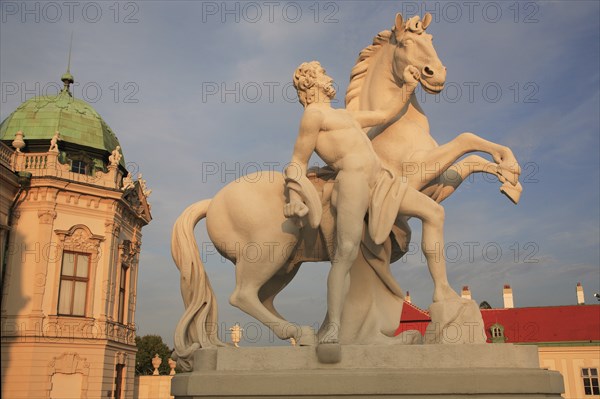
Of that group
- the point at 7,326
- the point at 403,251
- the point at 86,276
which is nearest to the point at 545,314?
the point at 86,276

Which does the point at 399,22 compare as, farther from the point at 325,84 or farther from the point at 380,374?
the point at 380,374

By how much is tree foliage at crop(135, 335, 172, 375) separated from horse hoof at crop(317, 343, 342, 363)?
4365cm

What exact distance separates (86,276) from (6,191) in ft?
13.5

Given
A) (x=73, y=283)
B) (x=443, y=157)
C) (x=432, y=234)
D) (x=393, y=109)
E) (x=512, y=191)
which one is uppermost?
(x=73, y=283)

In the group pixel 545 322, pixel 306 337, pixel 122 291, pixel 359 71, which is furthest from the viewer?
pixel 545 322

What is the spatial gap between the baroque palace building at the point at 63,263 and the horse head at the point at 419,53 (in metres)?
17.9

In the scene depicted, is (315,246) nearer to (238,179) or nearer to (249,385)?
(238,179)

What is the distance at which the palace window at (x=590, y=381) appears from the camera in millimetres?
26531

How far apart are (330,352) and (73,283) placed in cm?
1879

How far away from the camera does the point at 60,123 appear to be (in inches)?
915

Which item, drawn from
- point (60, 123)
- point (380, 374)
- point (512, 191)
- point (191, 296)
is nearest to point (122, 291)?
point (60, 123)

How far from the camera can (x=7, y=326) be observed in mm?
19109

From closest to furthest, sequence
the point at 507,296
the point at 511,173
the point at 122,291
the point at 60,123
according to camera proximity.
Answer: the point at 511,173, the point at 122,291, the point at 60,123, the point at 507,296

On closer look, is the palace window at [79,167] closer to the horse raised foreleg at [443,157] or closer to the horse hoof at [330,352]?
the horse raised foreleg at [443,157]
